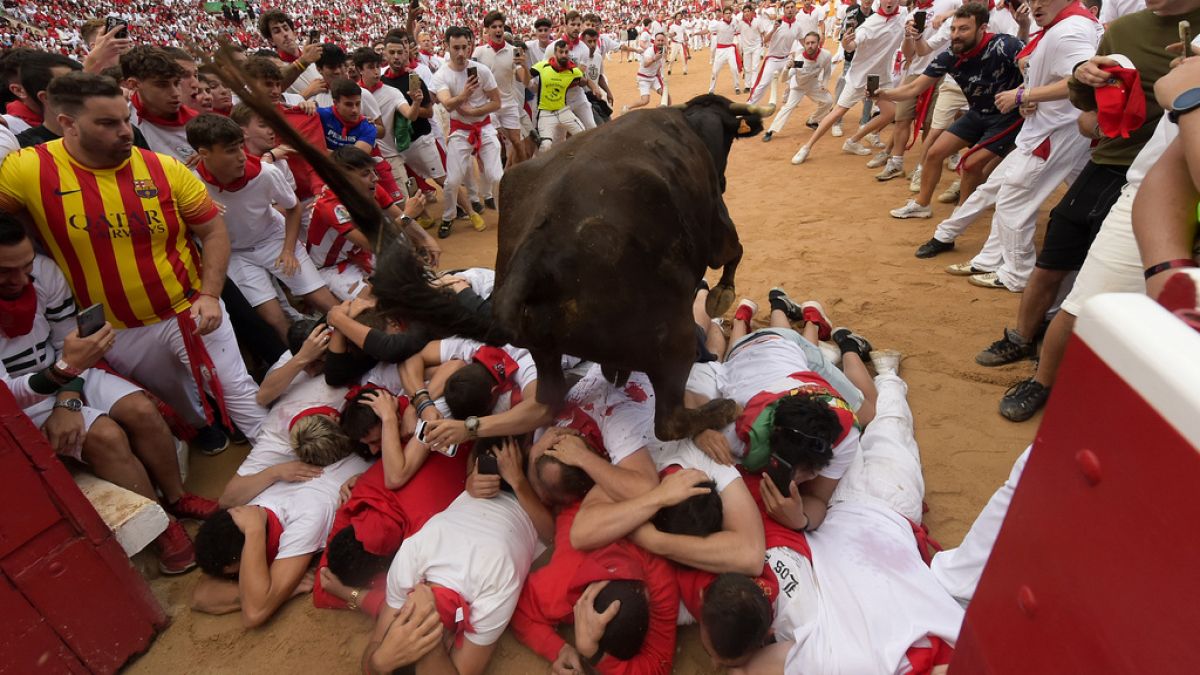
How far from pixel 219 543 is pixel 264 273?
2421 millimetres

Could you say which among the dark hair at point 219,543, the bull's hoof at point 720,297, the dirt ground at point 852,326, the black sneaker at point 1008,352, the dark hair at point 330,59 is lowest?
the dirt ground at point 852,326

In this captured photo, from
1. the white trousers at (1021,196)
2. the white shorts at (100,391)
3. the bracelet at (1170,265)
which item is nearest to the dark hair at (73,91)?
the white shorts at (100,391)

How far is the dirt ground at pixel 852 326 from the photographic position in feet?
8.46

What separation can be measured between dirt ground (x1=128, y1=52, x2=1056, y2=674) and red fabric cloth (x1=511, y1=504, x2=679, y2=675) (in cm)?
17

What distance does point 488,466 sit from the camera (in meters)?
2.74

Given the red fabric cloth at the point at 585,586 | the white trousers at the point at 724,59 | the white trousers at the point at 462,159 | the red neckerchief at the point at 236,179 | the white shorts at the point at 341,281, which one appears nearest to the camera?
the red fabric cloth at the point at 585,586

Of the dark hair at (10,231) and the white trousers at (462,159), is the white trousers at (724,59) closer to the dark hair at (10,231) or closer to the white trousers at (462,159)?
the white trousers at (462,159)

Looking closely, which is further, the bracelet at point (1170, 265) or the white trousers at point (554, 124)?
the white trousers at point (554, 124)

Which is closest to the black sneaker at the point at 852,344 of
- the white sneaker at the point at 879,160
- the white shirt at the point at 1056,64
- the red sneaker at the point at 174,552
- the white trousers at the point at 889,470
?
the white trousers at the point at 889,470

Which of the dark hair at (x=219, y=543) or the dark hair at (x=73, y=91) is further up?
the dark hair at (x=73, y=91)

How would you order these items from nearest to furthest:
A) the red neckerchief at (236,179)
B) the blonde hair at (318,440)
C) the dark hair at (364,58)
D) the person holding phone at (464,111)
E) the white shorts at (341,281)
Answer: the blonde hair at (318,440)
the red neckerchief at (236,179)
the white shorts at (341,281)
the dark hair at (364,58)
the person holding phone at (464,111)

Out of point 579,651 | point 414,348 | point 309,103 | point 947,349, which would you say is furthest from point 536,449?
point 309,103

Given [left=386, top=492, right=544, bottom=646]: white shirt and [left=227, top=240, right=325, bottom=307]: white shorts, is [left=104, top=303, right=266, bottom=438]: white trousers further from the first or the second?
[left=386, top=492, right=544, bottom=646]: white shirt

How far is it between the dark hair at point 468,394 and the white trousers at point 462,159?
16.1ft
